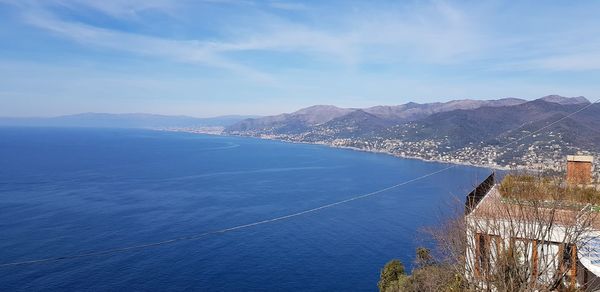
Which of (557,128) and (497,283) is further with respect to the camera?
(557,128)

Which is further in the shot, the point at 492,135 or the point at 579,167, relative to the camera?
the point at 492,135

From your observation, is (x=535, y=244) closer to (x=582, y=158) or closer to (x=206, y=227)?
(x=582, y=158)

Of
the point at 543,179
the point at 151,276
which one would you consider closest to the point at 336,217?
the point at 151,276

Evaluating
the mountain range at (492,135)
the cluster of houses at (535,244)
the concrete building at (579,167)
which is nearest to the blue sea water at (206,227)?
the cluster of houses at (535,244)

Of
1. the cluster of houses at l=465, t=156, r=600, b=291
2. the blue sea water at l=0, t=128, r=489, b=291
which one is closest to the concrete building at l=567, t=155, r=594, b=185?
the blue sea water at l=0, t=128, r=489, b=291

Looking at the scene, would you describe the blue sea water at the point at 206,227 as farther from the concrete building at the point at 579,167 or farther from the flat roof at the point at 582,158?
the flat roof at the point at 582,158

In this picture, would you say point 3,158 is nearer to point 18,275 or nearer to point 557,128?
point 18,275

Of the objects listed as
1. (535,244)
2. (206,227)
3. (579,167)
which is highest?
(579,167)

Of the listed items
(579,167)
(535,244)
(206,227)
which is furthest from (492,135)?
(535,244)
